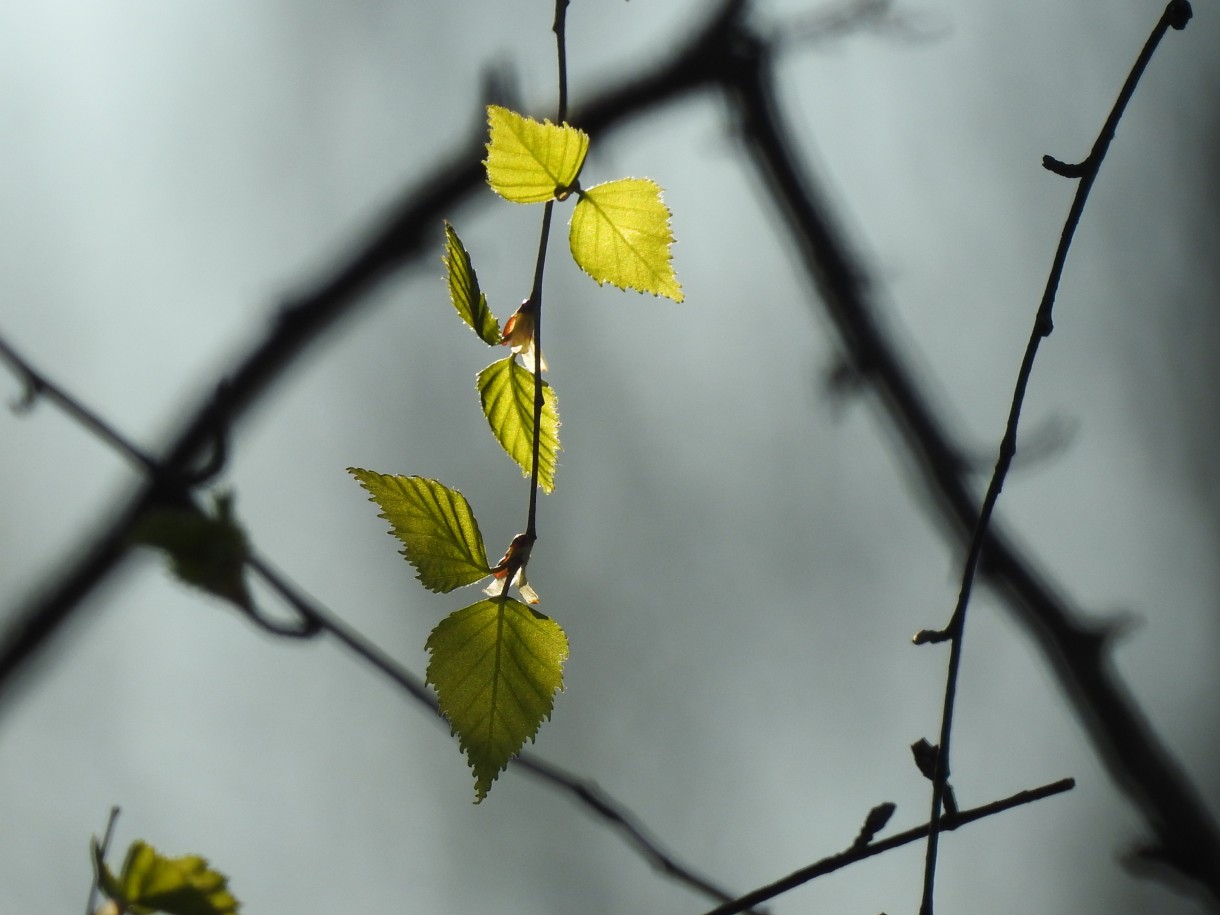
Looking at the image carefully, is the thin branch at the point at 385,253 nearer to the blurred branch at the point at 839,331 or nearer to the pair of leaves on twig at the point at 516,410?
the blurred branch at the point at 839,331

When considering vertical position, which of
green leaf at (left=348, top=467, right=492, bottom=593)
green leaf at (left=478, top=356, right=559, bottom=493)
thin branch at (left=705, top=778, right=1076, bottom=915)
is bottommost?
thin branch at (left=705, top=778, right=1076, bottom=915)

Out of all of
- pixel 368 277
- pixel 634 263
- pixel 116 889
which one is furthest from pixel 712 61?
pixel 116 889

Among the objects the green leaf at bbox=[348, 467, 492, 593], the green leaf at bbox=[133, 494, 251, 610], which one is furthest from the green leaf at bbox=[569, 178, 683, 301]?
the green leaf at bbox=[133, 494, 251, 610]

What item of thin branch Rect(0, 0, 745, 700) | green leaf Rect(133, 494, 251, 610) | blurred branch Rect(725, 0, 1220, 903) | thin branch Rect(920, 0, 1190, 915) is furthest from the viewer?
thin branch Rect(0, 0, 745, 700)

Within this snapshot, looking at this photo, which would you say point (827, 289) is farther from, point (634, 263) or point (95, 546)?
point (95, 546)

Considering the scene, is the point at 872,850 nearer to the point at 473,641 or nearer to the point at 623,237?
the point at 473,641

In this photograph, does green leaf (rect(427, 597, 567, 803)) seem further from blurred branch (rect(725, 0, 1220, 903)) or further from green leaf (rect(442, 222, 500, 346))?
blurred branch (rect(725, 0, 1220, 903))
